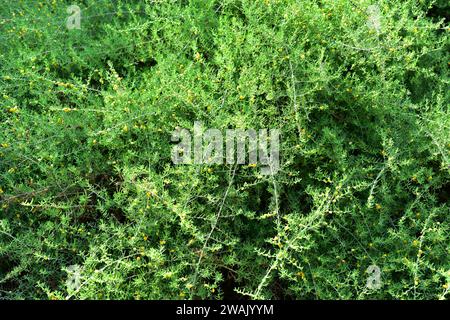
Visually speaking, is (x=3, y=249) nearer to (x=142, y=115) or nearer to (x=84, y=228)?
(x=84, y=228)

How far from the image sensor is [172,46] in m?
3.38

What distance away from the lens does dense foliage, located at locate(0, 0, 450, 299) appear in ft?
8.75

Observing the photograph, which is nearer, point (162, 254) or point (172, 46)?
point (162, 254)

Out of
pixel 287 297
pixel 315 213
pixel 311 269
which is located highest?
pixel 315 213

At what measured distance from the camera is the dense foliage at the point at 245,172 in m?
2.67

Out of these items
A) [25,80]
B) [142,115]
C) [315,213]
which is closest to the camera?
[315,213]

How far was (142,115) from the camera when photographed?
2.94m

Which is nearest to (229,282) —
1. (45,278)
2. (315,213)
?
(315,213)

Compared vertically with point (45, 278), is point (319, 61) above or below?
above

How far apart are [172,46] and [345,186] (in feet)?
4.34

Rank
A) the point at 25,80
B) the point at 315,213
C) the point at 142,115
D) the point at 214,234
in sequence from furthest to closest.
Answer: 1. the point at 25,80
2. the point at 142,115
3. the point at 214,234
4. the point at 315,213

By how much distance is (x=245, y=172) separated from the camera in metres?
2.81

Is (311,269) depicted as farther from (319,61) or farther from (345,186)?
(319,61)

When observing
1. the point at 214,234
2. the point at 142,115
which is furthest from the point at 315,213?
the point at 142,115
